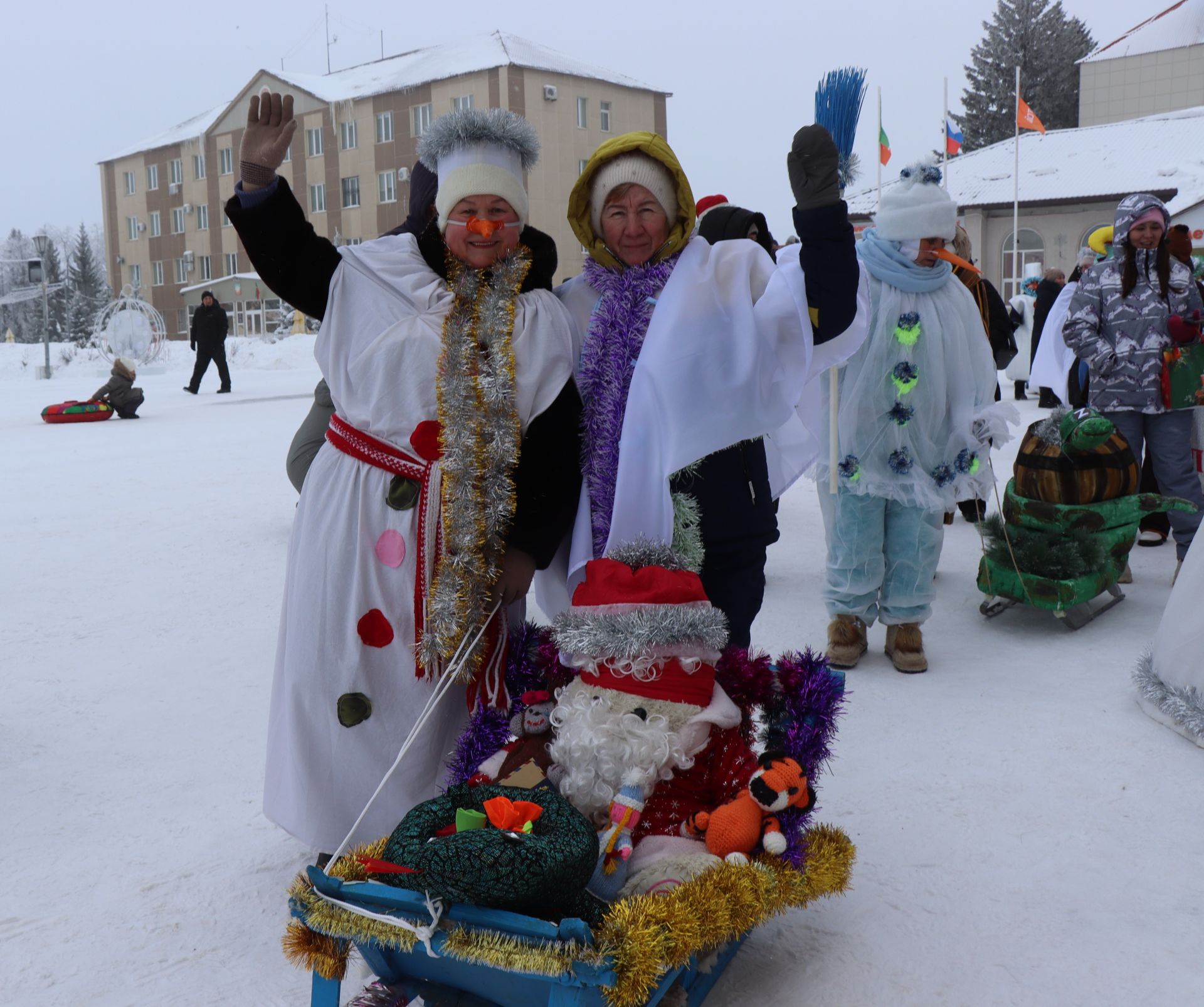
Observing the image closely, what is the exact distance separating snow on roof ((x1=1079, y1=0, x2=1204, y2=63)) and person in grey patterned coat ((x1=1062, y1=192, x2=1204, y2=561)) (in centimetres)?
2919

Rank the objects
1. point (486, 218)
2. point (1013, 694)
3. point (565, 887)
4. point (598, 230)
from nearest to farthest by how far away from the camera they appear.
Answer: point (565, 887), point (486, 218), point (598, 230), point (1013, 694)

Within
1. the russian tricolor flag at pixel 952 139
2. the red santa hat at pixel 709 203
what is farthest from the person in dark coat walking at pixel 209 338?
the red santa hat at pixel 709 203

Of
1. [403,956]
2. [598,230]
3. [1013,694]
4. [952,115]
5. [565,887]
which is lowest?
[1013,694]

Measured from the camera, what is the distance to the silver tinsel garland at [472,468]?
7.39ft

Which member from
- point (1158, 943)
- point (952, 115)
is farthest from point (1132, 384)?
point (952, 115)

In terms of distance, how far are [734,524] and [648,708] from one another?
56 centimetres

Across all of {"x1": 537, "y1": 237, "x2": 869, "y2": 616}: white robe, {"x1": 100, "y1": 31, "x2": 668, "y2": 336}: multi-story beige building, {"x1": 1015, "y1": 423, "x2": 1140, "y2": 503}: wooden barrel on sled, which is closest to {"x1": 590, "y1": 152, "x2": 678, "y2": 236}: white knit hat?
{"x1": 537, "y1": 237, "x2": 869, "y2": 616}: white robe

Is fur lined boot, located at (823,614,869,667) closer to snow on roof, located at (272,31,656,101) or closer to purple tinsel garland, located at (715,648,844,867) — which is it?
purple tinsel garland, located at (715,648,844,867)

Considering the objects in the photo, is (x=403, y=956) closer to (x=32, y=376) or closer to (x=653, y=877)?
(x=653, y=877)

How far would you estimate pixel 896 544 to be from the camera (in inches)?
157

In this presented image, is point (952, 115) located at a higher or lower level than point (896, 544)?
higher

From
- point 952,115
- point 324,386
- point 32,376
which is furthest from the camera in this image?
point 952,115

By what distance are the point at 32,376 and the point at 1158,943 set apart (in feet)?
76.2

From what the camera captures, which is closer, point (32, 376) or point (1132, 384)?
point (1132, 384)
